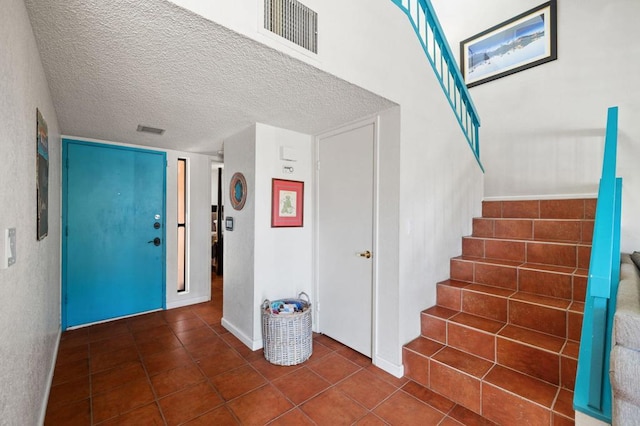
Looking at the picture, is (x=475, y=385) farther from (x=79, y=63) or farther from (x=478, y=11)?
(x=478, y=11)

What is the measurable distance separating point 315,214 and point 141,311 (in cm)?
255

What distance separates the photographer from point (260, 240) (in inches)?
106

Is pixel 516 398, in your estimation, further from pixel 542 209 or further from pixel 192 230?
pixel 192 230

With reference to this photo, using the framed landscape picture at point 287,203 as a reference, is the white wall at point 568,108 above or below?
above

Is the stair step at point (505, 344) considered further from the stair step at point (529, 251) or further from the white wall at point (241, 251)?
the white wall at point (241, 251)

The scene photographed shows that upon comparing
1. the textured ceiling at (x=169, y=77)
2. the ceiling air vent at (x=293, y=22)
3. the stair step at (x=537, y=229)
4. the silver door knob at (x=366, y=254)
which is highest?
the ceiling air vent at (x=293, y=22)

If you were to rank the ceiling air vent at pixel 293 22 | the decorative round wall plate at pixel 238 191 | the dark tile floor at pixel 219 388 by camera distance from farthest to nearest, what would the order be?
1. the decorative round wall plate at pixel 238 191
2. the dark tile floor at pixel 219 388
3. the ceiling air vent at pixel 293 22

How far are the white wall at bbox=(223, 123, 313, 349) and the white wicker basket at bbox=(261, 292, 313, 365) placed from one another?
284 mm

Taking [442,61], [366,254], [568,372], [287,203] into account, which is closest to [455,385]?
[568,372]

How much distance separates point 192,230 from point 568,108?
474 cm

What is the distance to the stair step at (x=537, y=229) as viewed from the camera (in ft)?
7.99

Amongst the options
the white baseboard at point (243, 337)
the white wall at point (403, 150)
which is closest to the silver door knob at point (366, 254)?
the white wall at point (403, 150)

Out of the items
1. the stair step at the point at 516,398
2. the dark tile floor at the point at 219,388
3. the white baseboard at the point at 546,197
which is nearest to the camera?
the stair step at the point at 516,398

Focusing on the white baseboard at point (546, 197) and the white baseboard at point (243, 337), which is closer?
the white baseboard at point (243, 337)
